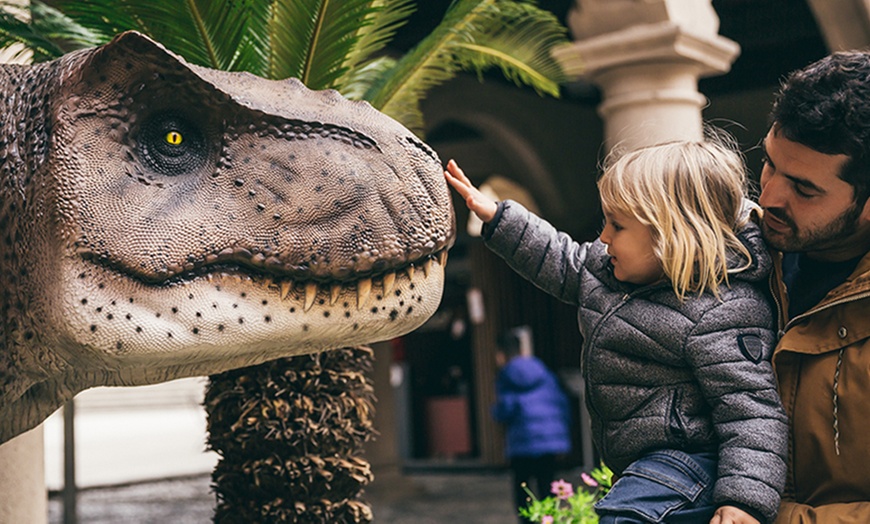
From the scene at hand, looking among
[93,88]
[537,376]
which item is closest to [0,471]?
[93,88]

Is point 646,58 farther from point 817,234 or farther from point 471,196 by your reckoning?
point 817,234

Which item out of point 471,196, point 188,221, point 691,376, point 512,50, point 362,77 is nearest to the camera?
point 188,221

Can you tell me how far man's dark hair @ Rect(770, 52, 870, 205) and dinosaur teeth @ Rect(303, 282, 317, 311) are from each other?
2.96 ft

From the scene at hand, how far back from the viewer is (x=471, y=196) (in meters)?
2.30

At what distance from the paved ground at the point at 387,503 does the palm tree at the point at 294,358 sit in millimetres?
5132

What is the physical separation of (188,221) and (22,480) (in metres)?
2.33

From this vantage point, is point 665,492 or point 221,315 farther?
point 665,492

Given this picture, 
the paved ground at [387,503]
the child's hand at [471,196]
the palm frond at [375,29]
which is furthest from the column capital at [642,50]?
the paved ground at [387,503]

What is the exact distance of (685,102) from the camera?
5.84 metres

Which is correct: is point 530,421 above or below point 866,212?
below

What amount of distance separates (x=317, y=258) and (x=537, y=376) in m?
6.49

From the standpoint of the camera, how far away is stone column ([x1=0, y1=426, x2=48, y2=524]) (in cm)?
337

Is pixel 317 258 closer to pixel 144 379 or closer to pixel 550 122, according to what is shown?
pixel 144 379

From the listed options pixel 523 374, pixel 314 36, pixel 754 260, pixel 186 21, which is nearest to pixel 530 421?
pixel 523 374
